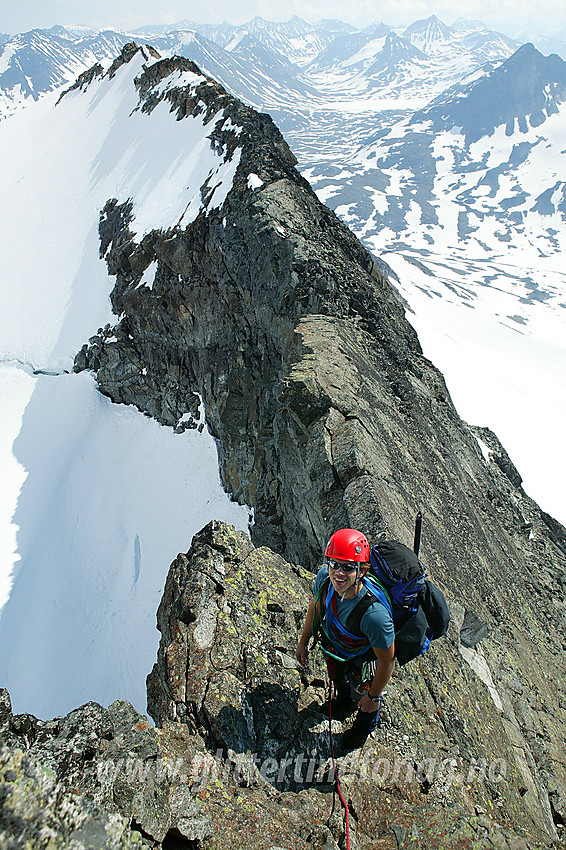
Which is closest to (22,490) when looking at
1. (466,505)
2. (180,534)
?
(180,534)

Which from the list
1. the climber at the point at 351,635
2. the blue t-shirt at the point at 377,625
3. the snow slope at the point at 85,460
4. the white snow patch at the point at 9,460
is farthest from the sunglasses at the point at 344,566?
the white snow patch at the point at 9,460

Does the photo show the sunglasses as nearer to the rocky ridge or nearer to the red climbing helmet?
the red climbing helmet

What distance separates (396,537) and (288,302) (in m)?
13.0

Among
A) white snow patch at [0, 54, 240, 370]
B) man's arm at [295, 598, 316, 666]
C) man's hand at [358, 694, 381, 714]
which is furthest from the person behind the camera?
white snow patch at [0, 54, 240, 370]

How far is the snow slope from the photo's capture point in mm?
22125

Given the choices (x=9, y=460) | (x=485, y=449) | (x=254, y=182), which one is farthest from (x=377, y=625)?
(x=9, y=460)

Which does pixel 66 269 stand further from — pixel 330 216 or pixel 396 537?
pixel 396 537

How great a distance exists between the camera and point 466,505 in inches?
612

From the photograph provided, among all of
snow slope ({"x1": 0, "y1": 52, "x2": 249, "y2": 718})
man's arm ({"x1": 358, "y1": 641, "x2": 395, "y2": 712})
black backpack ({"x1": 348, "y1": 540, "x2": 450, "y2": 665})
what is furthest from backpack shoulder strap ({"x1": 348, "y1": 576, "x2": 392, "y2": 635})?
snow slope ({"x1": 0, "y1": 52, "x2": 249, "y2": 718})

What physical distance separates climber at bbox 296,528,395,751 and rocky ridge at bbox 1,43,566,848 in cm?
Answer: 59

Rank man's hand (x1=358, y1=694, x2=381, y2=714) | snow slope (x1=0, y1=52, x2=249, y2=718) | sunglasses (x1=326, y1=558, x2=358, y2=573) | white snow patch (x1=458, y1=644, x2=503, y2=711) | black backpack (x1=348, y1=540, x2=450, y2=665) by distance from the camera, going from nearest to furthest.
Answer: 1. sunglasses (x1=326, y1=558, x2=358, y2=573)
2. black backpack (x1=348, y1=540, x2=450, y2=665)
3. man's hand (x1=358, y1=694, x2=381, y2=714)
4. white snow patch (x1=458, y1=644, x2=503, y2=711)
5. snow slope (x1=0, y1=52, x2=249, y2=718)

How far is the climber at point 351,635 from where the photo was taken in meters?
5.25

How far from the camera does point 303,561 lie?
14.1 metres

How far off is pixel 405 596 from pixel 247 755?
2.94 meters
